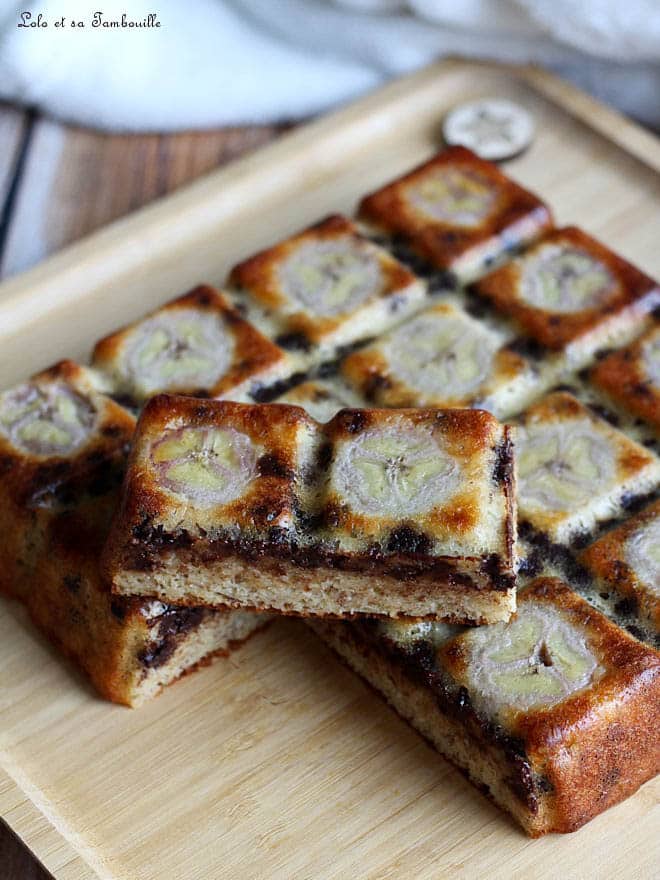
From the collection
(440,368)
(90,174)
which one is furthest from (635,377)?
(90,174)

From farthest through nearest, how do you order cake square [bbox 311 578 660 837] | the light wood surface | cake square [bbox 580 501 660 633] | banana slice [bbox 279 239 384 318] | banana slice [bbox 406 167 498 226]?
banana slice [bbox 406 167 498 226] → banana slice [bbox 279 239 384 318] → cake square [bbox 580 501 660 633] → the light wood surface → cake square [bbox 311 578 660 837]

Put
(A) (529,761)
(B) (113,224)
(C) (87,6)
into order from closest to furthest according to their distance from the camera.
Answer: (A) (529,761) → (B) (113,224) → (C) (87,6)

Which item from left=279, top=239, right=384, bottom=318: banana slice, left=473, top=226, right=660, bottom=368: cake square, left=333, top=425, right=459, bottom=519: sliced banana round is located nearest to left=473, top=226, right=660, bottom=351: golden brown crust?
left=473, top=226, right=660, bottom=368: cake square

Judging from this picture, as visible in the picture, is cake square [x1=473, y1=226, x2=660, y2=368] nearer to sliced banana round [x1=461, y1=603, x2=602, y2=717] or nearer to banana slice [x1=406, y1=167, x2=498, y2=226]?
banana slice [x1=406, y1=167, x2=498, y2=226]

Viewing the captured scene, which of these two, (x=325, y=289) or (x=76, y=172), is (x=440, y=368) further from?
(x=76, y=172)

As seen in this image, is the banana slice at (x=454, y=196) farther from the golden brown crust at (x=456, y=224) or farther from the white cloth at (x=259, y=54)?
the white cloth at (x=259, y=54)

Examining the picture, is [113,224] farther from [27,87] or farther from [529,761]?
[529,761]

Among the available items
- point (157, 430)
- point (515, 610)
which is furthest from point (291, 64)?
point (515, 610)
